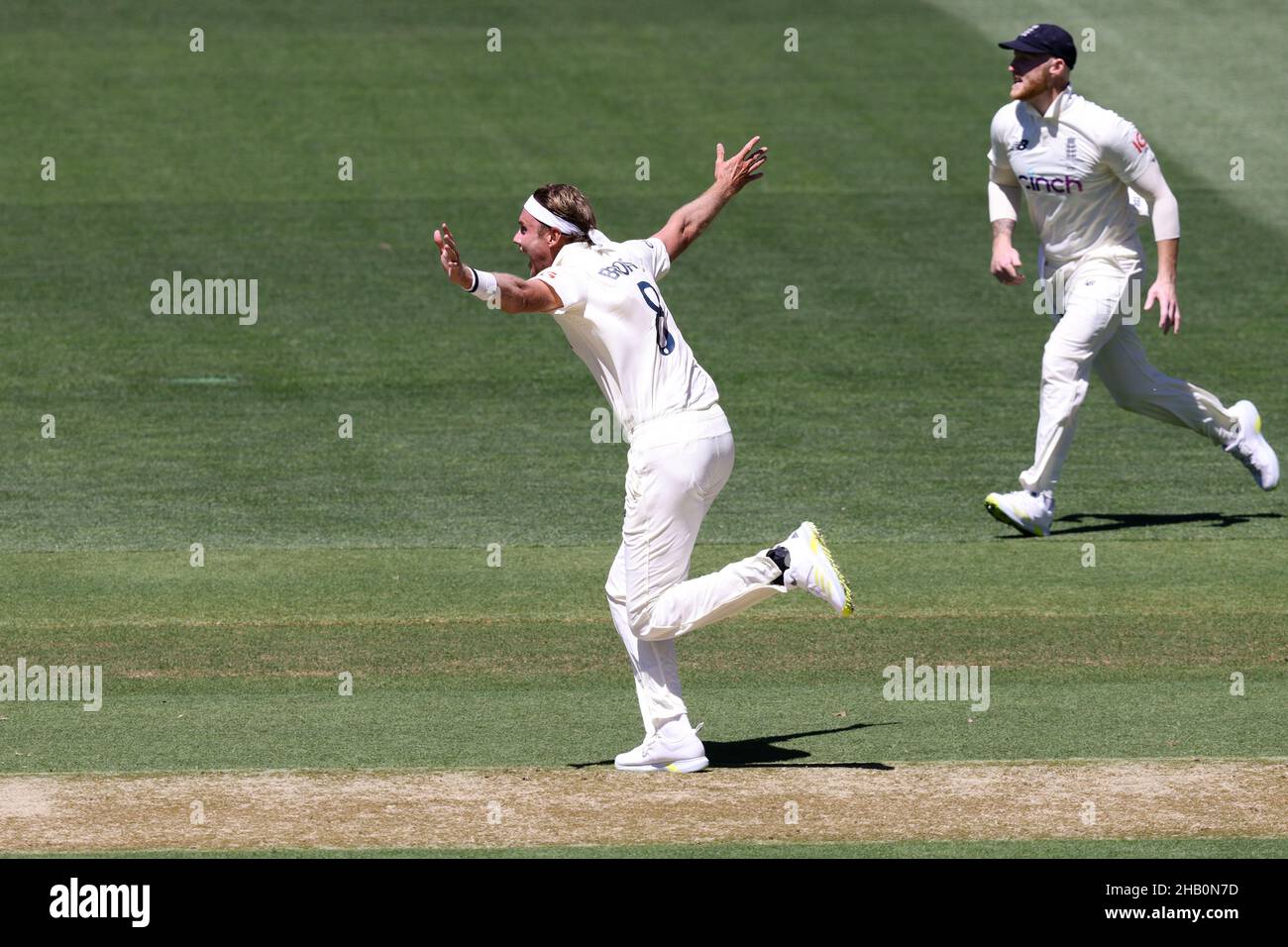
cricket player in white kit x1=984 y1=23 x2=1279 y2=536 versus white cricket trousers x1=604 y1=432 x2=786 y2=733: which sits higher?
cricket player in white kit x1=984 y1=23 x2=1279 y2=536

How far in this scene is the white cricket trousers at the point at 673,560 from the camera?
8539 mm

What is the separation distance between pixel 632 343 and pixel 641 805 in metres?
1.88

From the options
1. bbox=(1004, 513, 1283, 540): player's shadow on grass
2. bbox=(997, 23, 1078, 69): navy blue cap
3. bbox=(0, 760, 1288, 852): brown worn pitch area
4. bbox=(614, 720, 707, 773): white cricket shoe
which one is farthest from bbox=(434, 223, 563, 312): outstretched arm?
bbox=(1004, 513, 1283, 540): player's shadow on grass

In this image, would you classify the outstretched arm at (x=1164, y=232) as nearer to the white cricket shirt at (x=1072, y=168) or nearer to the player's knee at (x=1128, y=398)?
the white cricket shirt at (x=1072, y=168)

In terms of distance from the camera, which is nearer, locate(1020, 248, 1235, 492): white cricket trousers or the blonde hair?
the blonde hair

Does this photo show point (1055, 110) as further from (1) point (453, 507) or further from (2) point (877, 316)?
(2) point (877, 316)

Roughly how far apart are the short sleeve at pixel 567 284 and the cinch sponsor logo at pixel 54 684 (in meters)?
3.29

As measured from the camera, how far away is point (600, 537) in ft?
44.7

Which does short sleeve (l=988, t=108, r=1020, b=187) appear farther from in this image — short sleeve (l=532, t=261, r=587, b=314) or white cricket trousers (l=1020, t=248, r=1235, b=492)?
short sleeve (l=532, t=261, r=587, b=314)

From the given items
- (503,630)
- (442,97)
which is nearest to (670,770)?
(503,630)

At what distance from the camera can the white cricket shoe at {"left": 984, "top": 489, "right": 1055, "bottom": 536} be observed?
43.4ft

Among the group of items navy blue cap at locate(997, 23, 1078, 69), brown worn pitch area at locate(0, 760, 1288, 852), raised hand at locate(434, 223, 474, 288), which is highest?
navy blue cap at locate(997, 23, 1078, 69)

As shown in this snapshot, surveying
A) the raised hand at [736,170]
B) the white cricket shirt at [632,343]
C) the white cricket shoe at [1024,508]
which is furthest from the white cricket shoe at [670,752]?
the white cricket shoe at [1024,508]
